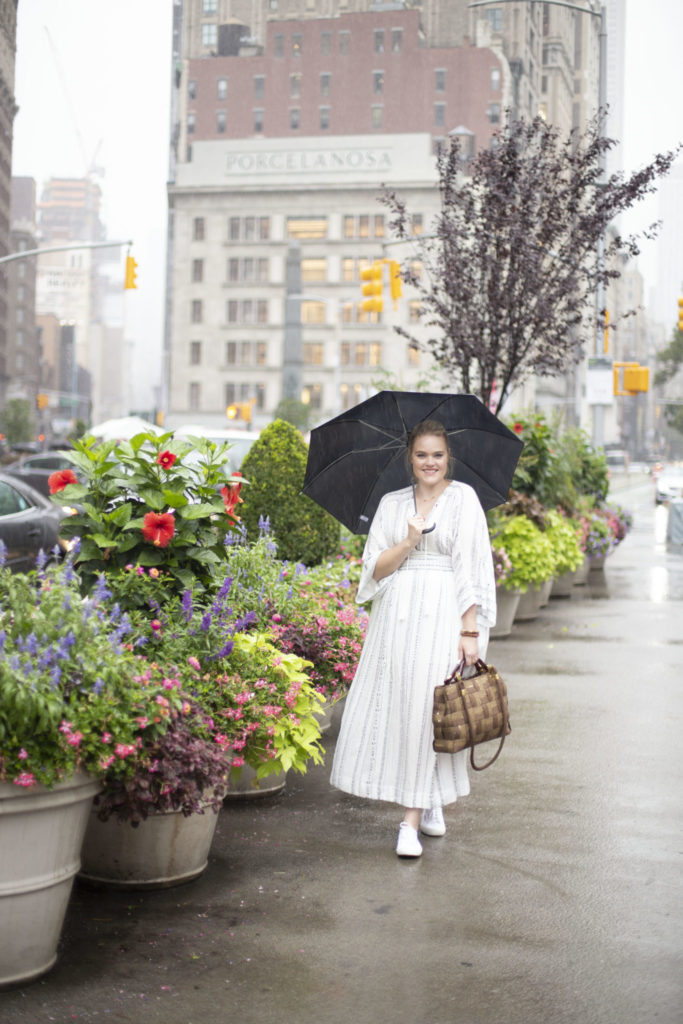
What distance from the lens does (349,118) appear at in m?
94.9

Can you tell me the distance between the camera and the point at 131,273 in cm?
3091

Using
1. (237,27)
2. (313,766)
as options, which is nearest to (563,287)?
(313,766)

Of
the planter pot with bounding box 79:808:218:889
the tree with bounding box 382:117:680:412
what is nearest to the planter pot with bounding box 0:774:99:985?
the planter pot with bounding box 79:808:218:889

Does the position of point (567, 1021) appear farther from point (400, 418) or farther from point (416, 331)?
point (416, 331)

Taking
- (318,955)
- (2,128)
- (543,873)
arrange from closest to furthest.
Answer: (318,955) → (543,873) → (2,128)

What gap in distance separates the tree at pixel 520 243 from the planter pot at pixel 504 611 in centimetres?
251

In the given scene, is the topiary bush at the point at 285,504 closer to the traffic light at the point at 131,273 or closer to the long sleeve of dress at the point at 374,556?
the long sleeve of dress at the point at 374,556

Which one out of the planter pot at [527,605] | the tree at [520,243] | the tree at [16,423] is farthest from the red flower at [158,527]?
the tree at [16,423]

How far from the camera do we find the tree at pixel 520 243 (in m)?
13.3

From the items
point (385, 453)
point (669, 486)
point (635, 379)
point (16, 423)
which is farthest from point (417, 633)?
point (16, 423)

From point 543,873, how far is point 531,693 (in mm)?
4340

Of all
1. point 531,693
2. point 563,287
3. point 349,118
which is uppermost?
point 349,118

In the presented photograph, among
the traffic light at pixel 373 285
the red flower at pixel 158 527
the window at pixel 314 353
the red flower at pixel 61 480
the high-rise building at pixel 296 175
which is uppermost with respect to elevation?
the high-rise building at pixel 296 175

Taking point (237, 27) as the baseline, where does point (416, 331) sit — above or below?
below
